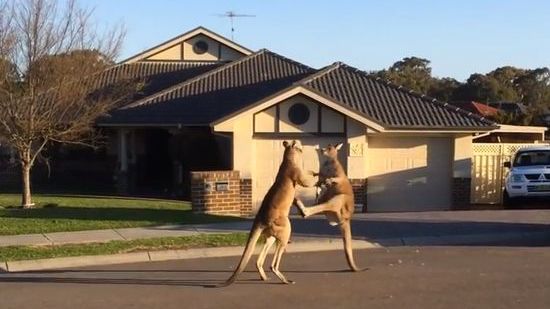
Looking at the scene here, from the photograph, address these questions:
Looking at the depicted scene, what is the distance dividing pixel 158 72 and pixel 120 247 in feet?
73.1

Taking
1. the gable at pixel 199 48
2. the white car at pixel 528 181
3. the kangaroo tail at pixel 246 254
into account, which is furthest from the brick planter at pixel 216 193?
the gable at pixel 199 48

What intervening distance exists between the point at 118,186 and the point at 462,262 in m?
20.4

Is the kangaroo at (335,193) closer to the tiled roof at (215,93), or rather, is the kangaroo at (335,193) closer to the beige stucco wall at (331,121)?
the beige stucco wall at (331,121)

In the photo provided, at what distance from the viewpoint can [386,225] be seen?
57.1 ft

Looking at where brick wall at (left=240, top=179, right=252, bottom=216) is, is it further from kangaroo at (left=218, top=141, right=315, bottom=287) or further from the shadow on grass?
kangaroo at (left=218, top=141, right=315, bottom=287)

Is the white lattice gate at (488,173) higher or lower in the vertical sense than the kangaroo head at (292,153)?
lower

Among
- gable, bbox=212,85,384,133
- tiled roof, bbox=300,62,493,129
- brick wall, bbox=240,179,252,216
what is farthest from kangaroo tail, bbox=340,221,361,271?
tiled roof, bbox=300,62,493,129

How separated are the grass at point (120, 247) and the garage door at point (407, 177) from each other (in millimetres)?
9595

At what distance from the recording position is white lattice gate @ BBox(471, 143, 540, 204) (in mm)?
25984

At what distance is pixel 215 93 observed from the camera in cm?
3111

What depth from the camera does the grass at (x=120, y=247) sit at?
1363 centimetres

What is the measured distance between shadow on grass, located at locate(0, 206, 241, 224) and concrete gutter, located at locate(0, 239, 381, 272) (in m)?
3.72

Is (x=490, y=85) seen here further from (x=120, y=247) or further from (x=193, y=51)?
(x=120, y=247)

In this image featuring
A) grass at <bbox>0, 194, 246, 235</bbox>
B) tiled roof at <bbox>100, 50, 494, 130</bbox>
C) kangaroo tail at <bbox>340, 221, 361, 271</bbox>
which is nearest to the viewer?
kangaroo tail at <bbox>340, 221, 361, 271</bbox>
